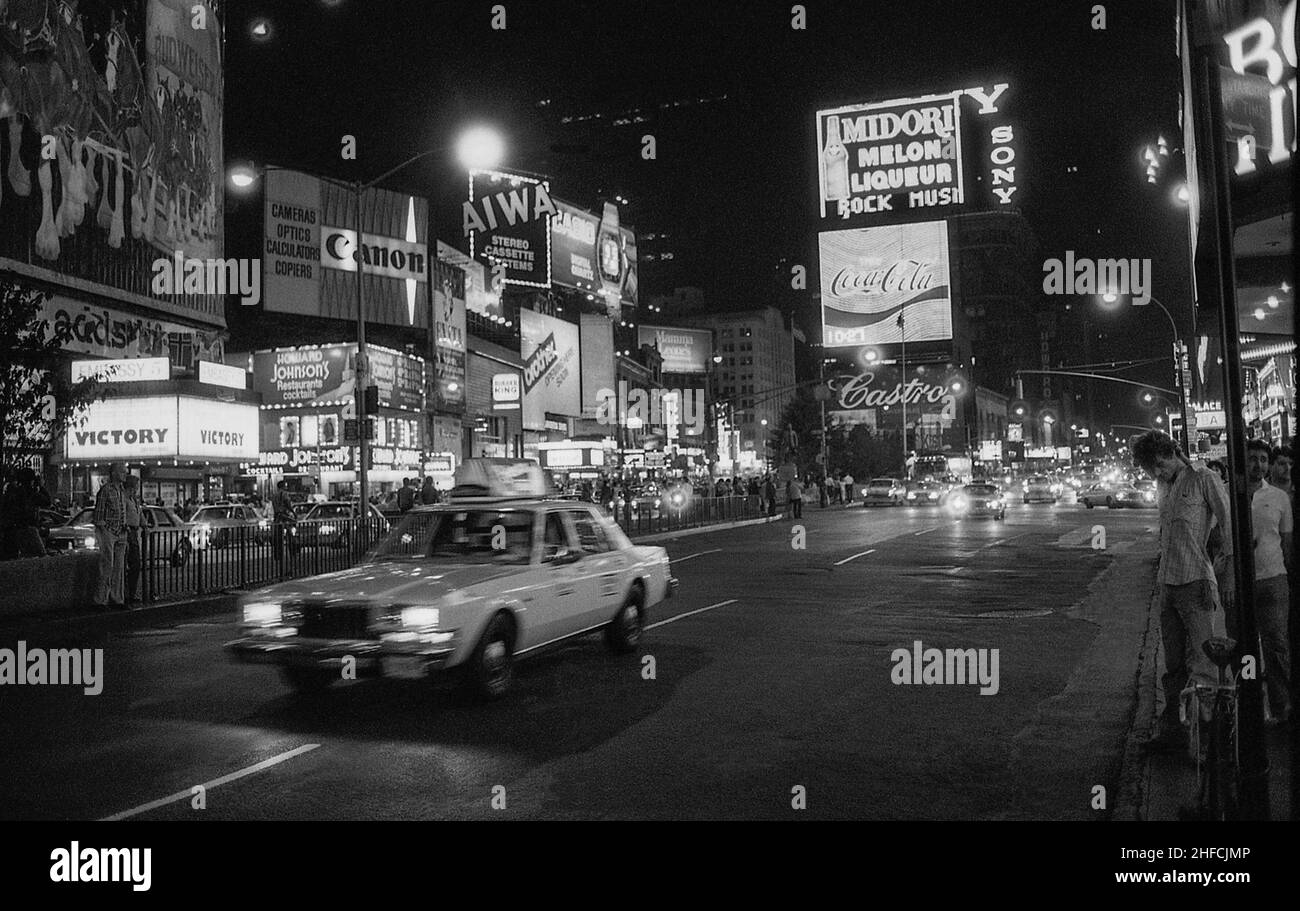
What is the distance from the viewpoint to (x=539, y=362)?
70188mm

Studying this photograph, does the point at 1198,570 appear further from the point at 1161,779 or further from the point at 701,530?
the point at 701,530

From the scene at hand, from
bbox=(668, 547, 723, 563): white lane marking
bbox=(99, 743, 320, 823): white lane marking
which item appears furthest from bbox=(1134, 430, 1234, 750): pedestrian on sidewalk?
bbox=(668, 547, 723, 563): white lane marking

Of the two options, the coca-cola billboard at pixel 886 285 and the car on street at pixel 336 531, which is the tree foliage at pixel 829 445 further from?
the car on street at pixel 336 531

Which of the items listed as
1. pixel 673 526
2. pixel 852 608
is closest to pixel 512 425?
pixel 673 526

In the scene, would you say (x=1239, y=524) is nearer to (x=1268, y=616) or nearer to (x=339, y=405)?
(x=1268, y=616)

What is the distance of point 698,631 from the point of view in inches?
467

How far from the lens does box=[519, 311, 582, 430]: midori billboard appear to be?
68.8 m

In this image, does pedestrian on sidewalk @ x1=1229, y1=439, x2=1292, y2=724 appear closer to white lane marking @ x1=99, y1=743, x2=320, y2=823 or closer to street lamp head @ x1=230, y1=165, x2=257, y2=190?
white lane marking @ x1=99, y1=743, x2=320, y2=823

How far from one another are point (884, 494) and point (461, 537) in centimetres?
4923

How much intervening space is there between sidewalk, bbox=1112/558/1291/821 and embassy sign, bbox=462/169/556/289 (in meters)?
61.4

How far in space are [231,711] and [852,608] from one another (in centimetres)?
831

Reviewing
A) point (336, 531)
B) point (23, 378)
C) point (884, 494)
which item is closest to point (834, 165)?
point (884, 494)

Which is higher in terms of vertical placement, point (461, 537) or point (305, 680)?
point (461, 537)

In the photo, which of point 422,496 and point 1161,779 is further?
point 422,496
